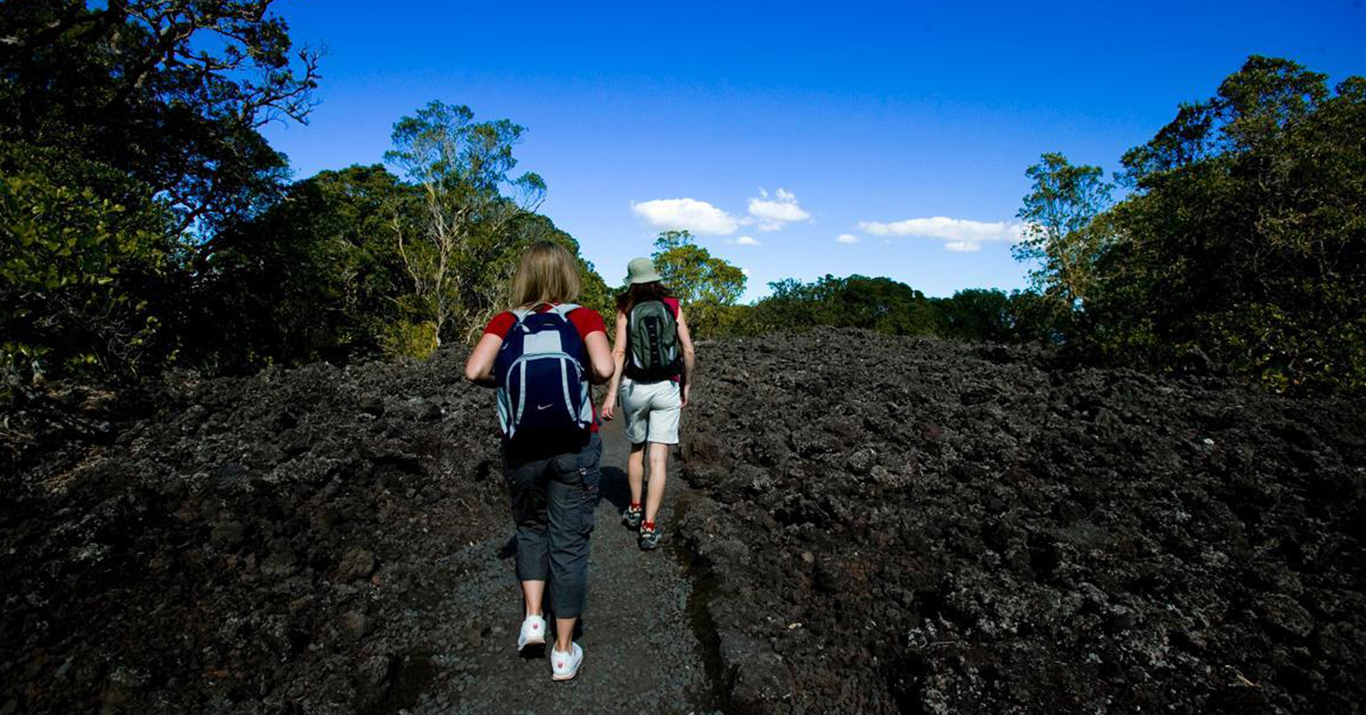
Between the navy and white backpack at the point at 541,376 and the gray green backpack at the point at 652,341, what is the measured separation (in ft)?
4.11

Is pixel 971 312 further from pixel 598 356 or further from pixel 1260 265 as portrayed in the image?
pixel 598 356

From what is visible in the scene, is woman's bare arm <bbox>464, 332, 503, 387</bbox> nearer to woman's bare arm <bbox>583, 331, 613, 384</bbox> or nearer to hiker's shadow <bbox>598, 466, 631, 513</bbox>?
woman's bare arm <bbox>583, 331, 613, 384</bbox>

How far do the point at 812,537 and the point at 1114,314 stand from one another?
8.53m

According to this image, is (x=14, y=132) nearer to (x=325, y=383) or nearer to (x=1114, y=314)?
(x=325, y=383)

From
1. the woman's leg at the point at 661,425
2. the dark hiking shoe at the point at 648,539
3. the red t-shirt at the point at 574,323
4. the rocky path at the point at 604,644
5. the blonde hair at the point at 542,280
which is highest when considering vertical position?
the blonde hair at the point at 542,280

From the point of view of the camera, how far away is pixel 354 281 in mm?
16266

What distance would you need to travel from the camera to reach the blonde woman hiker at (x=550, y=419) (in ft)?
8.92

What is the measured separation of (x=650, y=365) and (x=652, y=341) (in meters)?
0.18

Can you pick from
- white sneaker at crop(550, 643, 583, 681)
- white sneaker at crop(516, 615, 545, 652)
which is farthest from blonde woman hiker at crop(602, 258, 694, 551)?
white sneaker at crop(550, 643, 583, 681)


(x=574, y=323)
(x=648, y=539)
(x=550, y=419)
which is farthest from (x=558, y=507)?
(x=648, y=539)

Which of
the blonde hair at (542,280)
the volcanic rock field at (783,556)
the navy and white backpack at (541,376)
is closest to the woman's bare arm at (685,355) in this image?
the volcanic rock field at (783,556)

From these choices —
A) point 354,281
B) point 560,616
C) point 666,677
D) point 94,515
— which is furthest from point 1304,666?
point 354,281

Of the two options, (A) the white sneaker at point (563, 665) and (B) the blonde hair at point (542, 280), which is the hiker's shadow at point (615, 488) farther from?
(B) the blonde hair at point (542, 280)

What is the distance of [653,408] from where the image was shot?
429 centimetres
